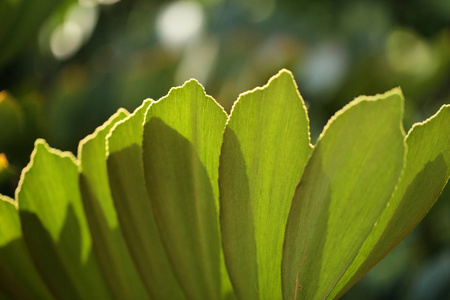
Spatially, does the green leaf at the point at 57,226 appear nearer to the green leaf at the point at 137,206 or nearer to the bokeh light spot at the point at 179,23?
the green leaf at the point at 137,206

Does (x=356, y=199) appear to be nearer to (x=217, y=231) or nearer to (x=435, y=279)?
(x=217, y=231)

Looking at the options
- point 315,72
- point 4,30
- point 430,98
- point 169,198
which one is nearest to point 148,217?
point 169,198

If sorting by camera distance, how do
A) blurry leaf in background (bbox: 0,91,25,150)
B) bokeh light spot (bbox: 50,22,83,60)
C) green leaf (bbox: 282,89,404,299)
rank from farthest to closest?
1. bokeh light spot (bbox: 50,22,83,60)
2. blurry leaf in background (bbox: 0,91,25,150)
3. green leaf (bbox: 282,89,404,299)

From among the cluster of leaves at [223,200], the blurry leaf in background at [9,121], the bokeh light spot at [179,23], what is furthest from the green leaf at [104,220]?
the bokeh light spot at [179,23]

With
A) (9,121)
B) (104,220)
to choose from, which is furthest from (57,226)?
(9,121)

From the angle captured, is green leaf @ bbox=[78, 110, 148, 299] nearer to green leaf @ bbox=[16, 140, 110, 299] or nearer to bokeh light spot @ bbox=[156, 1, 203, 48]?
green leaf @ bbox=[16, 140, 110, 299]

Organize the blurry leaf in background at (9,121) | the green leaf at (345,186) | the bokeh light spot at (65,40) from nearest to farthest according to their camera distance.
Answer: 1. the green leaf at (345,186)
2. the blurry leaf in background at (9,121)
3. the bokeh light spot at (65,40)

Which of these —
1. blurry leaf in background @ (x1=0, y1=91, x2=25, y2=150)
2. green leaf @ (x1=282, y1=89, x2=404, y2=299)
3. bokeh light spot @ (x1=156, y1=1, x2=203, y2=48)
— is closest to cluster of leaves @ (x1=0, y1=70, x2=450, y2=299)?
green leaf @ (x1=282, y1=89, x2=404, y2=299)
